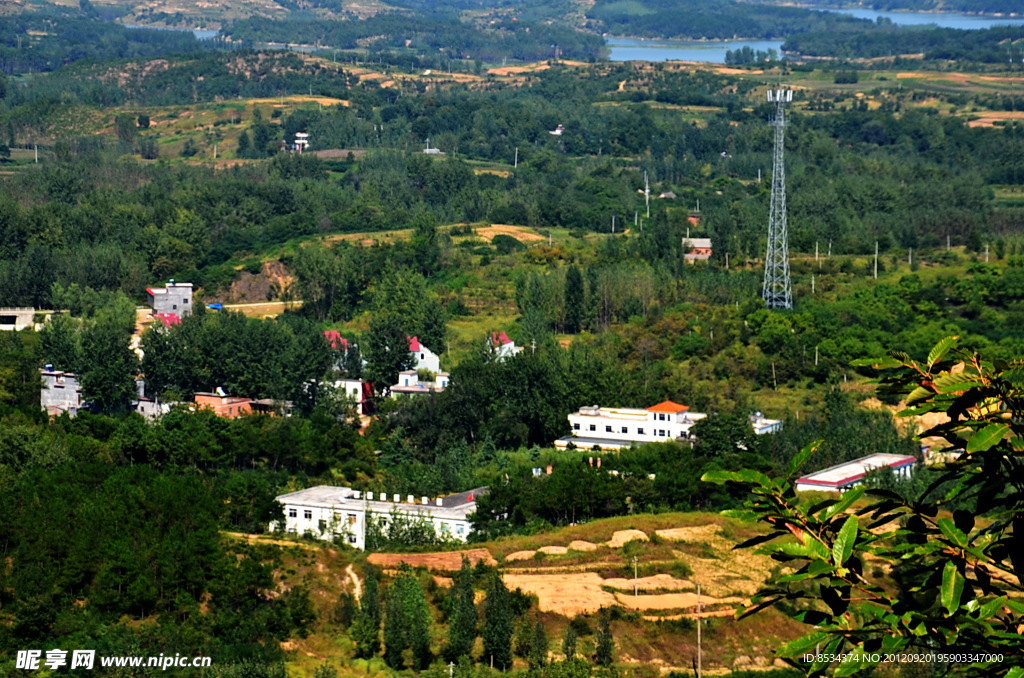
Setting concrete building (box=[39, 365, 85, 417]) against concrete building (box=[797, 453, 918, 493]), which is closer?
concrete building (box=[797, 453, 918, 493])

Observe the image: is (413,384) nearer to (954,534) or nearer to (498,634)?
(498,634)

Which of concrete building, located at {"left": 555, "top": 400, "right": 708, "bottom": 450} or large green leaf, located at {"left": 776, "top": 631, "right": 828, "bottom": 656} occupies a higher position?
large green leaf, located at {"left": 776, "top": 631, "right": 828, "bottom": 656}

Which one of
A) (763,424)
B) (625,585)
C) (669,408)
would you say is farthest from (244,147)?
(625,585)

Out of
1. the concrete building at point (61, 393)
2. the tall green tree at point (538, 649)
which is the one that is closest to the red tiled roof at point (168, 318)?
the concrete building at point (61, 393)

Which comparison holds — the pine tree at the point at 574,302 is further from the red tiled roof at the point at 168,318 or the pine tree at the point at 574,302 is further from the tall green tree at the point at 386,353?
the red tiled roof at the point at 168,318

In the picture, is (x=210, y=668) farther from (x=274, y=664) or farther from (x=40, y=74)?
(x=40, y=74)

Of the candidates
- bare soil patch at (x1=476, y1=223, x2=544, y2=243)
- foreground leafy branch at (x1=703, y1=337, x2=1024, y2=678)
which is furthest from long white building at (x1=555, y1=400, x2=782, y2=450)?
foreground leafy branch at (x1=703, y1=337, x2=1024, y2=678)

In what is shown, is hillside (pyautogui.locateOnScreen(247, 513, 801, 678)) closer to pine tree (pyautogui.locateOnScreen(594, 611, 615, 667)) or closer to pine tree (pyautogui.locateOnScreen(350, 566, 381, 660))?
pine tree (pyautogui.locateOnScreen(350, 566, 381, 660))
